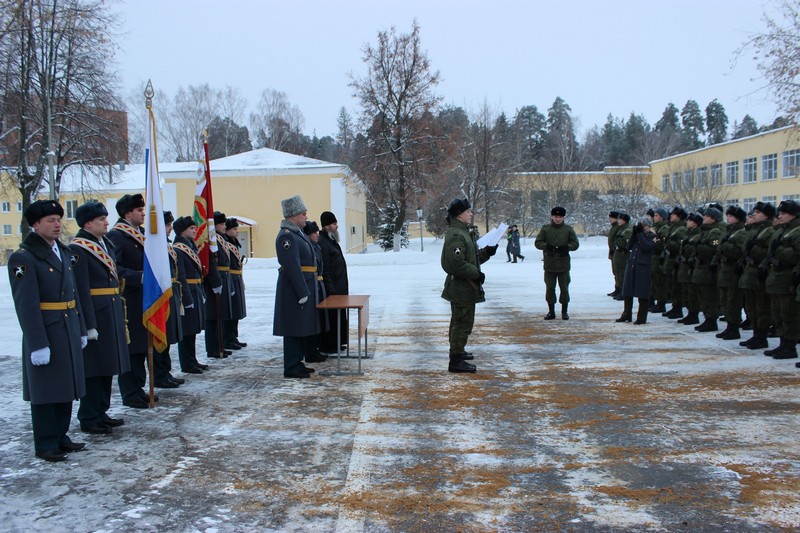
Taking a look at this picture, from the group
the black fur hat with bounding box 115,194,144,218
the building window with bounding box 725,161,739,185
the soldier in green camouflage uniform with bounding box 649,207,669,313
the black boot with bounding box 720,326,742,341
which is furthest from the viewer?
the building window with bounding box 725,161,739,185

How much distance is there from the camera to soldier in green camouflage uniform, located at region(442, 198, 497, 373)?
7977 mm

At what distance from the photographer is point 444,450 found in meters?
5.36

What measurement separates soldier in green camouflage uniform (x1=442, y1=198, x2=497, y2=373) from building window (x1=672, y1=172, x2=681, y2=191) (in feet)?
148

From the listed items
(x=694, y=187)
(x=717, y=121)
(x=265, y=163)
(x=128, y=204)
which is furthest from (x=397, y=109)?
(x=717, y=121)

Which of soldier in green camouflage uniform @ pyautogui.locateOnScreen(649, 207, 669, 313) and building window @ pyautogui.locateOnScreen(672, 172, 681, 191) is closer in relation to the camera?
soldier in green camouflage uniform @ pyautogui.locateOnScreen(649, 207, 669, 313)

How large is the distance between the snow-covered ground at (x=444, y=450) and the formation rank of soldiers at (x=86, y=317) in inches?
12.4

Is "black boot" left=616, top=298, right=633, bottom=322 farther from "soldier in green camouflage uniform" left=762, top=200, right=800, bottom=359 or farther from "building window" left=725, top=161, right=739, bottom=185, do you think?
"building window" left=725, top=161, right=739, bottom=185

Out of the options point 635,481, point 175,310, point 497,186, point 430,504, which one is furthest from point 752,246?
point 497,186

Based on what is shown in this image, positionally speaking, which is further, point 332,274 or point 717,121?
point 717,121

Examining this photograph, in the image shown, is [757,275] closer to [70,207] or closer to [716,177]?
[716,177]

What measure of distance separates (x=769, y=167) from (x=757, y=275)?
155ft

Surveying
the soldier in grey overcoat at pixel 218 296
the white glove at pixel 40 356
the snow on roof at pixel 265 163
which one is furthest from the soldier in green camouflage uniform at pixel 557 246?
the snow on roof at pixel 265 163

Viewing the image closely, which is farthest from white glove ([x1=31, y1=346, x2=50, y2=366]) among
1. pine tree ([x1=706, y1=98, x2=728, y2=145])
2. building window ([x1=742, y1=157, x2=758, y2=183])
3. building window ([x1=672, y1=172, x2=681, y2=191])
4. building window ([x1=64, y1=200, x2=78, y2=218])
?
pine tree ([x1=706, y1=98, x2=728, y2=145])

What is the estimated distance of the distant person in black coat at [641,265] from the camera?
11.5m
